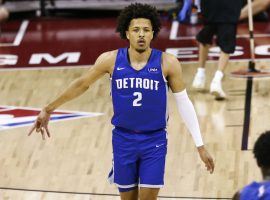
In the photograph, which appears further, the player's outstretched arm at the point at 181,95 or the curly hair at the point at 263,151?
the player's outstretched arm at the point at 181,95

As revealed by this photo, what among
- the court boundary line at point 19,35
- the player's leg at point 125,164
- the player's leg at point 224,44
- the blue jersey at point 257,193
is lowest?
the court boundary line at point 19,35

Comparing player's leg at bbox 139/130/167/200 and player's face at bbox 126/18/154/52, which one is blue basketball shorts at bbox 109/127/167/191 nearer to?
player's leg at bbox 139/130/167/200

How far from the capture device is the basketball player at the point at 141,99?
19.2ft

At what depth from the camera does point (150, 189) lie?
6008 mm

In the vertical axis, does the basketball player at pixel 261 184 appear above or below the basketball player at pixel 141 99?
above

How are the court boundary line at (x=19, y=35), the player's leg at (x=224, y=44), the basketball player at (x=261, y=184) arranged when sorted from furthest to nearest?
1. the court boundary line at (x=19, y=35)
2. the player's leg at (x=224, y=44)
3. the basketball player at (x=261, y=184)

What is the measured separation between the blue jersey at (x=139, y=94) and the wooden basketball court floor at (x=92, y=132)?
166 cm

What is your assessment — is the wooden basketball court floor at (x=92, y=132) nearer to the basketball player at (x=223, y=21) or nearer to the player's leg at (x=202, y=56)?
the player's leg at (x=202, y=56)

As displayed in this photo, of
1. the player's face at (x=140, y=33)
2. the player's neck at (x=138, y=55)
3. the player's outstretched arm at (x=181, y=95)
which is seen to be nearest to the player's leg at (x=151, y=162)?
the player's outstretched arm at (x=181, y=95)

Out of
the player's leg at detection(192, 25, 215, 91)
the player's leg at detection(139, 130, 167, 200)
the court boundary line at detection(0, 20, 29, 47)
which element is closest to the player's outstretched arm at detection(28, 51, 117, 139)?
the player's leg at detection(139, 130, 167, 200)

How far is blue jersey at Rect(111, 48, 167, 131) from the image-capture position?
5832 mm

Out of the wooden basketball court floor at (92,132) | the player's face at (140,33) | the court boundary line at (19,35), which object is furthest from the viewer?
the court boundary line at (19,35)

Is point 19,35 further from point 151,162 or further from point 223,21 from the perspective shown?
point 151,162

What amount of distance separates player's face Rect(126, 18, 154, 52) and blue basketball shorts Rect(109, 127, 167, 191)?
605mm
